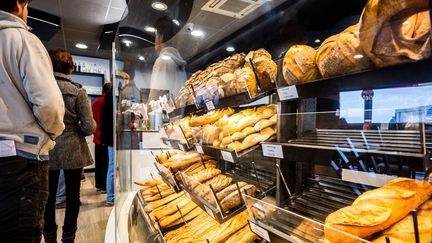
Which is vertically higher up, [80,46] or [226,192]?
[80,46]

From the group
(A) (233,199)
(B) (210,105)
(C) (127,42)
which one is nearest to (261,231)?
(A) (233,199)

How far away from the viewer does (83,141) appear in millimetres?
2354

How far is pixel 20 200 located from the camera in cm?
133

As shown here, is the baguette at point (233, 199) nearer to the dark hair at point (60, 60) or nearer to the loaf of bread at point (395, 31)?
the loaf of bread at point (395, 31)

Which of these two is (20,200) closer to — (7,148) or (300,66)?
(7,148)

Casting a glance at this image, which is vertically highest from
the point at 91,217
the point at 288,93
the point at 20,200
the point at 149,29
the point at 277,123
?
the point at 149,29

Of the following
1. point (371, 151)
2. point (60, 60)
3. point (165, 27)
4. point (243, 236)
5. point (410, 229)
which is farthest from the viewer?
point (165, 27)

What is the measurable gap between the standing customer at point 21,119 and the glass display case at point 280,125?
1.88 feet

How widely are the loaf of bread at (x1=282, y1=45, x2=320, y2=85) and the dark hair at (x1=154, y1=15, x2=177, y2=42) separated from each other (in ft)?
5.14

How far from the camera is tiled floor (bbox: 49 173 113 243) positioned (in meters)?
2.66

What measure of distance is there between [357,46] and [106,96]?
130 inches

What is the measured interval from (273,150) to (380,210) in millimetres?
378

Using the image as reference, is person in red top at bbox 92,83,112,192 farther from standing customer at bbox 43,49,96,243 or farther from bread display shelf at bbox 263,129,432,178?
bread display shelf at bbox 263,129,432,178

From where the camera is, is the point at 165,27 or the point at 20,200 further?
the point at 165,27
